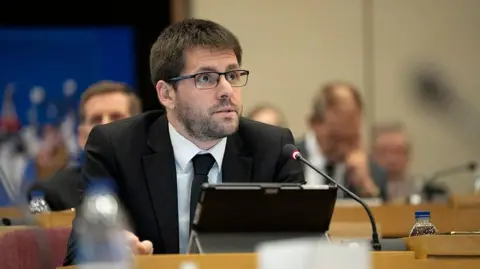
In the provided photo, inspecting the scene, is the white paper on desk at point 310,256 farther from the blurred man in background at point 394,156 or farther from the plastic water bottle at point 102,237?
the blurred man in background at point 394,156

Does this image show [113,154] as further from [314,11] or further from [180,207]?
[314,11]

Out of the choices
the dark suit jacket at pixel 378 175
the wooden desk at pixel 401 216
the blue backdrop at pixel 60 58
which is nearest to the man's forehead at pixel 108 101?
the wooden desk at pixel 401 216

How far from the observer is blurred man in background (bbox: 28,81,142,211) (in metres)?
5.88

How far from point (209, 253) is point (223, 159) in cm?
113

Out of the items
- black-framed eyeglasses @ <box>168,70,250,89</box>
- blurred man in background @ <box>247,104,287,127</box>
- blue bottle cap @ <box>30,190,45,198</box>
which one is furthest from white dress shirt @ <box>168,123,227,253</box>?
blurred man in background @ <box>247,104,287,127</box>

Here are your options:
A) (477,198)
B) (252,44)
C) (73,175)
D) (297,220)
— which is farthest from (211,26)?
(252,44)

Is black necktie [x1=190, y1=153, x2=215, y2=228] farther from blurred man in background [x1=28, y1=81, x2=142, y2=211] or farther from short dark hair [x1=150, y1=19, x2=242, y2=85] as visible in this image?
blurred man in background [x1=28, y1=81, x2=142, y2=211]

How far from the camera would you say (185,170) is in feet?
Answer: 13.9

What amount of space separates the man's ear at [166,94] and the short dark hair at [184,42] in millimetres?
33

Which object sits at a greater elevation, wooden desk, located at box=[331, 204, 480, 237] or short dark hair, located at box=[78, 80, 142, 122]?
short dark hair, located at box=[78, 80, 142, 122]

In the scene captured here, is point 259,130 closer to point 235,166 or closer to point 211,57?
point 235,166

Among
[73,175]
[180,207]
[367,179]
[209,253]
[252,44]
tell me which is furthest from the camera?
[252,44]

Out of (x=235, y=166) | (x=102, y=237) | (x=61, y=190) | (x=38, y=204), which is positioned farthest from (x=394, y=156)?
(x=102, y=237)

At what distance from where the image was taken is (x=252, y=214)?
3311mm
